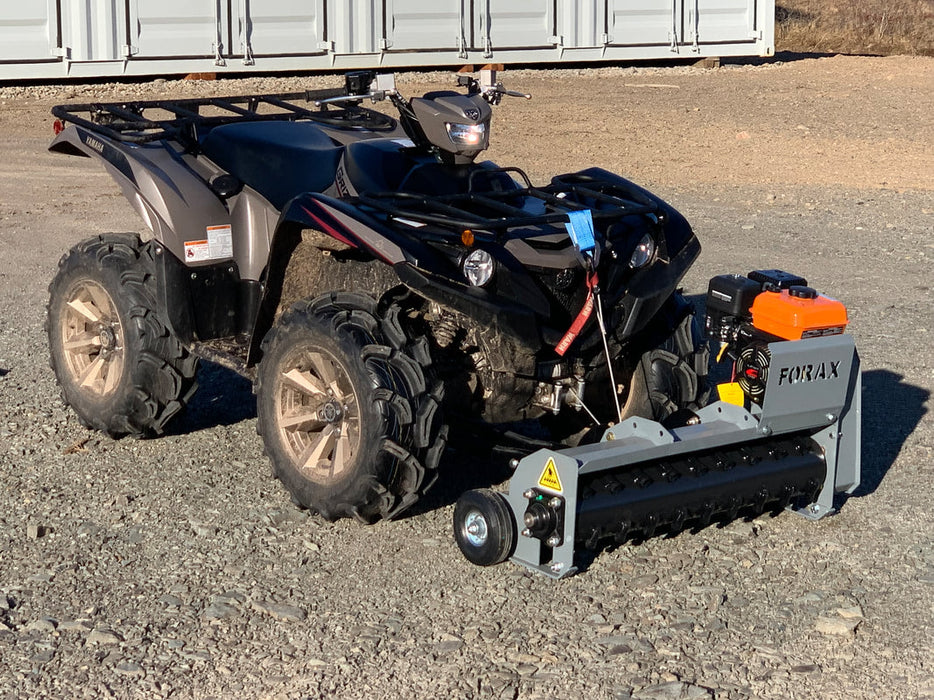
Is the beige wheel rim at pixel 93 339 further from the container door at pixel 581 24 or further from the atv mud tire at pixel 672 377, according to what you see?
the container door at pixel 581 24

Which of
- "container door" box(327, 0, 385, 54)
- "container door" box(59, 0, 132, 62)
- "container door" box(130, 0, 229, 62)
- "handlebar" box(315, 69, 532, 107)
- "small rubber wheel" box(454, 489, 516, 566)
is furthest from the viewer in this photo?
"container door" box(327, 0, 385, 54)

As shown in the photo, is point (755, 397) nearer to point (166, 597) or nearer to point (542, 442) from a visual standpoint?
point (542, 442)

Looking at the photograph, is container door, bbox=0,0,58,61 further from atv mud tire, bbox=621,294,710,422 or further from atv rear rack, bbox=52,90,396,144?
atv mud tire, bbox=621,294,710,422

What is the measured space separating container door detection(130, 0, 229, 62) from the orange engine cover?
16058 mm

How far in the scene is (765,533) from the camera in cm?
535

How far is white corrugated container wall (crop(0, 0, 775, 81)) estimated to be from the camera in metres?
18.9

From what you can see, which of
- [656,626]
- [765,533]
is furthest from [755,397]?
[656,626]

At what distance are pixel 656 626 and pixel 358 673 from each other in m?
1.05

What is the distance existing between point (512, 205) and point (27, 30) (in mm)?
15053

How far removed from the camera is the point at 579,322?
5.12 meters

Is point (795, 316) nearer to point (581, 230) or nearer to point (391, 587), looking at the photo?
point (581, 230)

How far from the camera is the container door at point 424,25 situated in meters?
21.2

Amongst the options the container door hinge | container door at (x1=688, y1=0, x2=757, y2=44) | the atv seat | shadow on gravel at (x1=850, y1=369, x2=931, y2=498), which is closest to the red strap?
the atv seat

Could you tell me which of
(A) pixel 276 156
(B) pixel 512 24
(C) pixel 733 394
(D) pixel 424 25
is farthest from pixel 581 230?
(B) pixel 512 24
